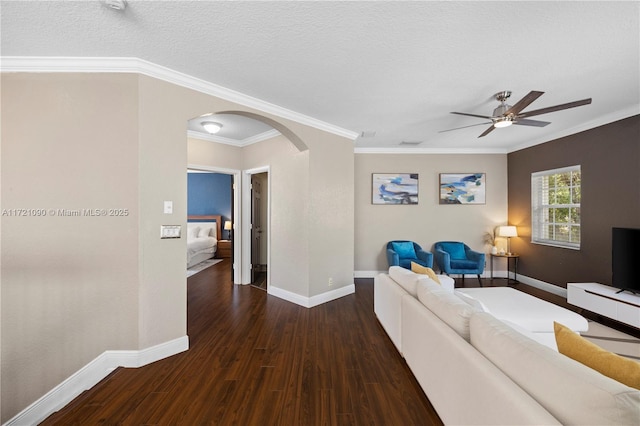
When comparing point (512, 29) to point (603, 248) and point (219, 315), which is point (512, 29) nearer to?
point (603, 248)

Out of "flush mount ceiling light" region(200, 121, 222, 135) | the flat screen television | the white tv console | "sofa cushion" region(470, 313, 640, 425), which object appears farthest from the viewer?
"flush mount ceiling light" region(200, 121, 222, 135)

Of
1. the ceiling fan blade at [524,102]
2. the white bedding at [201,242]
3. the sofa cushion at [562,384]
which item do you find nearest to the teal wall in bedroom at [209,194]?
the white bedding at [201,242]

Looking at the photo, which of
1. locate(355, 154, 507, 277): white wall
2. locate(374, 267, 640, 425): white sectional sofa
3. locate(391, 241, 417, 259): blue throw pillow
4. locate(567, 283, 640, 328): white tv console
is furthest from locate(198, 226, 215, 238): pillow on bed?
locate(567, 283, 640, 328): white tv console

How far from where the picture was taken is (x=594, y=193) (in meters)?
3.69

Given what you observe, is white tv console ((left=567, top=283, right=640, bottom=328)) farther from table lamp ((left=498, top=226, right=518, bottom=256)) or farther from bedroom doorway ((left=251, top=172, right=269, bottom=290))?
bedroom doorway ((left=251, top=172, right=269, bottom=290))

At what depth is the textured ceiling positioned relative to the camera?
5.47ft

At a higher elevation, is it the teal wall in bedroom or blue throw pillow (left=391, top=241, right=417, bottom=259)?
the teal wall in bedroom

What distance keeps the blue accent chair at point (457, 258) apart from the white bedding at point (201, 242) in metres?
5.71

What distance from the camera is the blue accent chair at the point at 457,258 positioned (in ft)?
14.8

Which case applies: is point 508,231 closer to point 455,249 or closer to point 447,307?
point 455,249

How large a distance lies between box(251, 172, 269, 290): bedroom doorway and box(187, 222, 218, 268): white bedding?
192cm

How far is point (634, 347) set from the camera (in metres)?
2.55

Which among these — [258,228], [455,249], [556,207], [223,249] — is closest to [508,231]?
[556,207]

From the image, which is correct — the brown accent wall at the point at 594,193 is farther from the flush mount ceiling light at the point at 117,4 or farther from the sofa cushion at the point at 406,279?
the flush mount ceiling light at the point at 117,4
